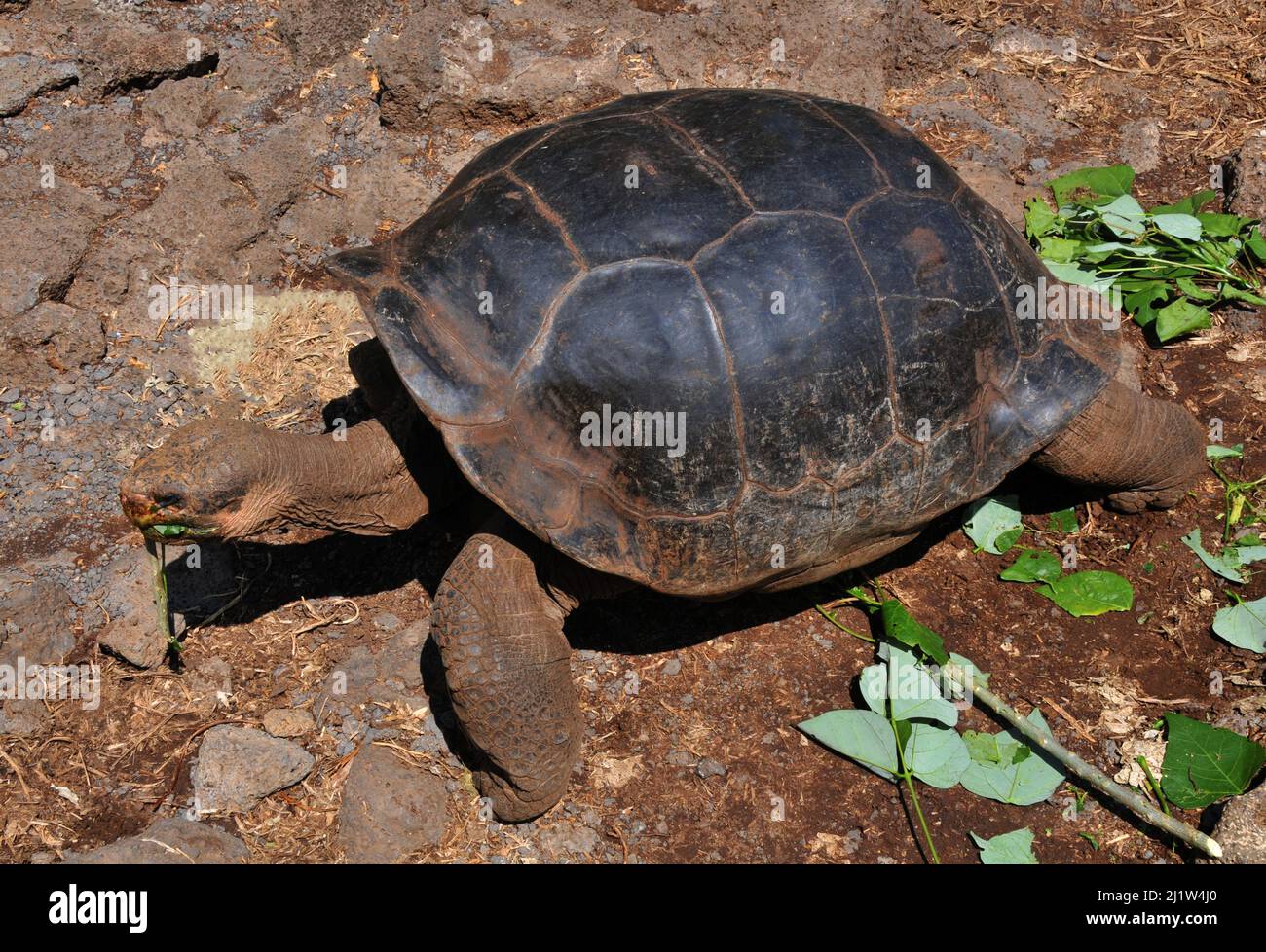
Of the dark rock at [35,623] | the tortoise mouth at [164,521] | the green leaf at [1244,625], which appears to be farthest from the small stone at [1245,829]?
the dark rock at [35,623]

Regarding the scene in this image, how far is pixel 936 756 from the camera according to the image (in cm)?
427

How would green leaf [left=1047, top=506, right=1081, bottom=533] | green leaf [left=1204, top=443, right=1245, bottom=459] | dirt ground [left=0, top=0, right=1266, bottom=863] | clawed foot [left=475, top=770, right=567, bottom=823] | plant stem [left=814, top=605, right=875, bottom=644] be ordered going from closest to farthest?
clawed foot [left=475, top=770, right=567, bottom=823] < dirt ground [left=0, top=0, right=1266, bottom=863] < plant stem [left=814, top=605, right=875, bottom=644] < green leaf [left=1047, top=506, right=1081, bottom=533] < green leaf [left=1204, top=443, right=1245, bottom=459]

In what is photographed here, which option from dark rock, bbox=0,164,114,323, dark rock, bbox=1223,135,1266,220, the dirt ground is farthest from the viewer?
dark rock, bbox=1223,135,1266,220

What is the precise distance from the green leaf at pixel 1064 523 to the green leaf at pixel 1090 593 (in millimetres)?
291

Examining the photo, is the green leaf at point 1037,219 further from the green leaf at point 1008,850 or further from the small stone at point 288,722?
the small stone at point 288,722

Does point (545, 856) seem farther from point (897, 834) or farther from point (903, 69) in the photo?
point (903, 69)

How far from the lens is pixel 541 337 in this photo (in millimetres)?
3783

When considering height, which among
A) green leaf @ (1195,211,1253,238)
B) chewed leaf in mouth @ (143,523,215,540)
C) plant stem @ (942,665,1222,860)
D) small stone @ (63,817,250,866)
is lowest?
small stone @ (63,817,250,866)

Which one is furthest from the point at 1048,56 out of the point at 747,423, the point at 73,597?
the point at 73,597

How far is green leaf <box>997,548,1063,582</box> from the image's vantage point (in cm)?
486

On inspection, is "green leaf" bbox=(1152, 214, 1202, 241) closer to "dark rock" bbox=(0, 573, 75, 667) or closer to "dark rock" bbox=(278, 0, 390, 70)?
"dark rock" bbox=(278, 0, 390, 70)

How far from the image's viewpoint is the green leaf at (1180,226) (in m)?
5.81

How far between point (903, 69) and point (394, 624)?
16.4ft

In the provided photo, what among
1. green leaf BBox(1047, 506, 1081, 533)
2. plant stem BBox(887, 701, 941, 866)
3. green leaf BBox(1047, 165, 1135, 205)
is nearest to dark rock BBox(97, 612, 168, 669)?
plant stem BBox(887, 701, 941, 866)
